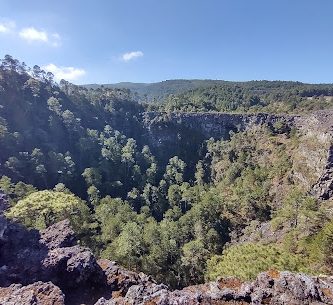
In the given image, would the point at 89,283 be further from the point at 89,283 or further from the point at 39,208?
the point at 39,208

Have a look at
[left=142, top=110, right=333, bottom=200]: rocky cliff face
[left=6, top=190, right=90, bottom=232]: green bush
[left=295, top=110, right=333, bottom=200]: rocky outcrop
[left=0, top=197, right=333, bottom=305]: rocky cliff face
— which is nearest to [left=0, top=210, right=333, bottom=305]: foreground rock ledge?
[left=0, top=197, right=333, bottom=305]: rocky cliff face

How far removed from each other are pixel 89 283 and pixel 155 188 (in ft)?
305

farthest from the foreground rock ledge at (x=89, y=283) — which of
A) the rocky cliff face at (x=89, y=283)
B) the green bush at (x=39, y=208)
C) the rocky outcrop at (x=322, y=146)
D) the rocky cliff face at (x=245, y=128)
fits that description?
the rocky cliff face at (x=245, y=128)

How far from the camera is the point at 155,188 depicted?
12756 cm

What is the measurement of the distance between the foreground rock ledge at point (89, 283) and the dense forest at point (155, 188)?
61.0 ft

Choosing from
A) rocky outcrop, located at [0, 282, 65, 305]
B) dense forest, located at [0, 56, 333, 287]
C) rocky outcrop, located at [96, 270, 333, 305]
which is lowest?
dense forest, located at [0, 56, 333, 287]

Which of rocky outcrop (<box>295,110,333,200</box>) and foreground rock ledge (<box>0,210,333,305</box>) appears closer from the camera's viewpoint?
foreground rock ledge (<box>0,210,333,305</box>)

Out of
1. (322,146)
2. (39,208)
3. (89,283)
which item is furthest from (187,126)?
(89,283)

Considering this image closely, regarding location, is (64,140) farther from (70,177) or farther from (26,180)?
(26,180)

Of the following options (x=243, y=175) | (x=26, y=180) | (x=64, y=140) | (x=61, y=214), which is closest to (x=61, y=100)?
(x=64, y=140)

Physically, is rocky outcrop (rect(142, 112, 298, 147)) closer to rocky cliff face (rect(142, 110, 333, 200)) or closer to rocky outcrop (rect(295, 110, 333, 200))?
rocky cliff face (rect(142, 110, 333, 200))

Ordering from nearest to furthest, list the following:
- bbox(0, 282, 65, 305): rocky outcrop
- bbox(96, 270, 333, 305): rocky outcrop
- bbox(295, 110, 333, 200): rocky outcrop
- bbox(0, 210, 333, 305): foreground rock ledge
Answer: bbox(96, 270, 333, 305): rocky outcrop, bbox(0, 210, 333, 305): foreground rock ledge, bbox(0, 282, 65, 305): rocky outcrop, bbox(295, 110, 333, 200): rocky outcrop

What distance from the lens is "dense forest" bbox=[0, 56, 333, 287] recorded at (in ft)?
209

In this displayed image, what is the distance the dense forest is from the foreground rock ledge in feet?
61.0
